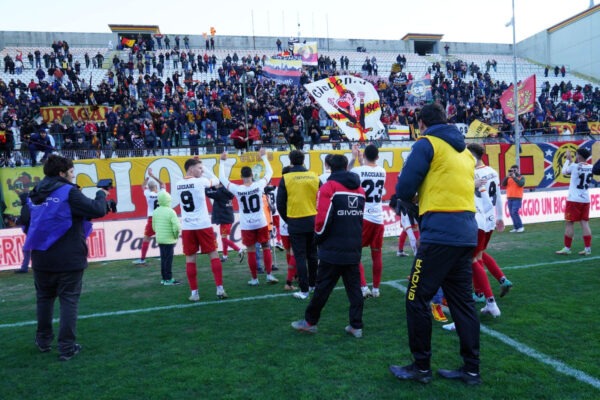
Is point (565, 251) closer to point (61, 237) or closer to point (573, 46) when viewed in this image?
point (61, 237)

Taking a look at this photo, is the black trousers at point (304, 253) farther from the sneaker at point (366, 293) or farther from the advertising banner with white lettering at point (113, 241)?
the advertising banner with white lettering at point (113, 241)

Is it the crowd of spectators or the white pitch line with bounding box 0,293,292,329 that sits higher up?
the crowd of spectators

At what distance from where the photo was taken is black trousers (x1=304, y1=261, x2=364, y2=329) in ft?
16.6

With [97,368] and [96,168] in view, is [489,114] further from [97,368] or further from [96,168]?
[97,368]

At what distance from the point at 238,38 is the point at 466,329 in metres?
47.2

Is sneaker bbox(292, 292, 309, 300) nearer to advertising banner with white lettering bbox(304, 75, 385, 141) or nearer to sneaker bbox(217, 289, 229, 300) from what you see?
sneaker bbox(217, 289, 229, 300)

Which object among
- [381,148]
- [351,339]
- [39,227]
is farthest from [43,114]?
[351,339]

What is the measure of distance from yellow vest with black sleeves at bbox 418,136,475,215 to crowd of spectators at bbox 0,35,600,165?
13289mm

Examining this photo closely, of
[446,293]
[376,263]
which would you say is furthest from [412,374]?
[376,263]

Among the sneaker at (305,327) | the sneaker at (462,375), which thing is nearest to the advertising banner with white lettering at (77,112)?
the sneaker at (305,327)

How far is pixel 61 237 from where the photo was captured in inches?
191

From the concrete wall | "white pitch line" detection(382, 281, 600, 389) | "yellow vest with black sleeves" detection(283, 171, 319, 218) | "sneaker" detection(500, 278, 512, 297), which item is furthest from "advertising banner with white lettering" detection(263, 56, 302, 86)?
the concrete wall

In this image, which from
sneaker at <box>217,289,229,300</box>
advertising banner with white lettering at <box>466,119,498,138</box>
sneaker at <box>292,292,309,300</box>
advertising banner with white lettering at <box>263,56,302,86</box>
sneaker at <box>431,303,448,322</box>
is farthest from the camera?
advertising banner with white lettering at <box>466,119,498,138</box>

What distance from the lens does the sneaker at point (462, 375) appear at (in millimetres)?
3820
